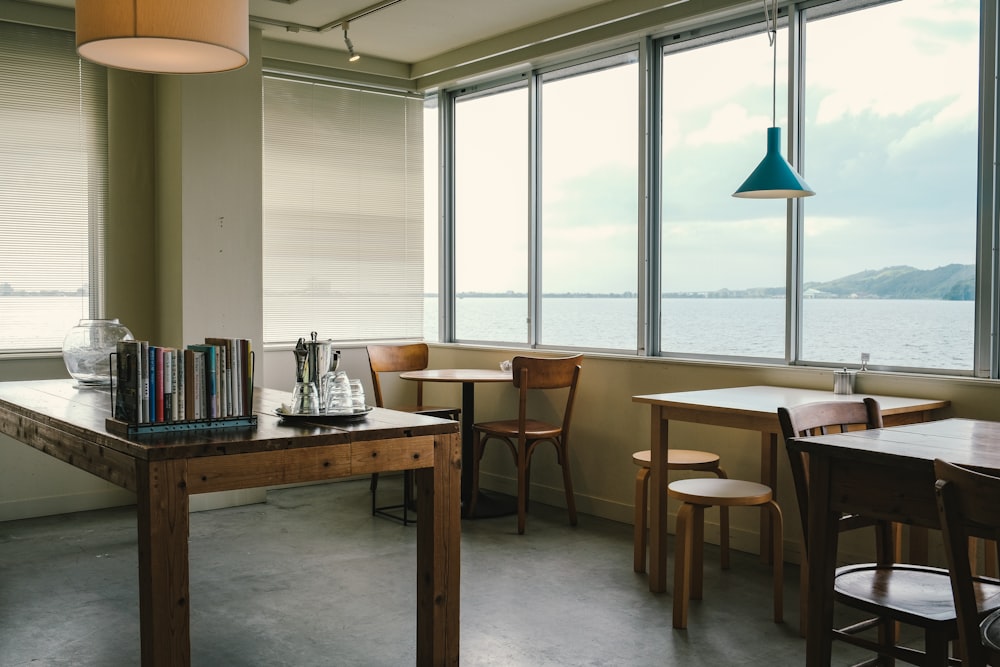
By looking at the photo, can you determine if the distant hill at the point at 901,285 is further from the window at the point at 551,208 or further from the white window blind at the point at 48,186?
the white window blind at the point at 48,186

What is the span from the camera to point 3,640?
330 centimetres

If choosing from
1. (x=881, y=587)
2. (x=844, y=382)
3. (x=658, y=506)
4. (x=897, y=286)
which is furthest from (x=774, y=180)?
(x=881, y=587)

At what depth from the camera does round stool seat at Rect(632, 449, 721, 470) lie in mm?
4109

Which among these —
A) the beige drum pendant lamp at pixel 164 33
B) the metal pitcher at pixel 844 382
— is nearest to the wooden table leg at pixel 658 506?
the metal pitcher at pixel 844 382

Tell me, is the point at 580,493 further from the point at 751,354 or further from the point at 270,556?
the point at 270,556

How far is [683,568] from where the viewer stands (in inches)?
137

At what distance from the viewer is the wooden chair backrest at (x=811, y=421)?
8.48 feet

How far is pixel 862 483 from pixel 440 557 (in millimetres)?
1195

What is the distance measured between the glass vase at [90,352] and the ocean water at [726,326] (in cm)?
158

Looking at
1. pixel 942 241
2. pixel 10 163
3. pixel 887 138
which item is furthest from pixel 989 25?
pixel 10 163

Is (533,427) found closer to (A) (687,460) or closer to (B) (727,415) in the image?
(A) (687,460)

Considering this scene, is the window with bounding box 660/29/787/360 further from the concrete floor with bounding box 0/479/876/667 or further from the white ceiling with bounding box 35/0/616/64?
the concrete floor with bounding box 0/479/876/667

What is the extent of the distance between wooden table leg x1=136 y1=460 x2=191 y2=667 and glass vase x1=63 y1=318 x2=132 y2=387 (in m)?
1.68

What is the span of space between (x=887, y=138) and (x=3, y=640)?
13.2ft
